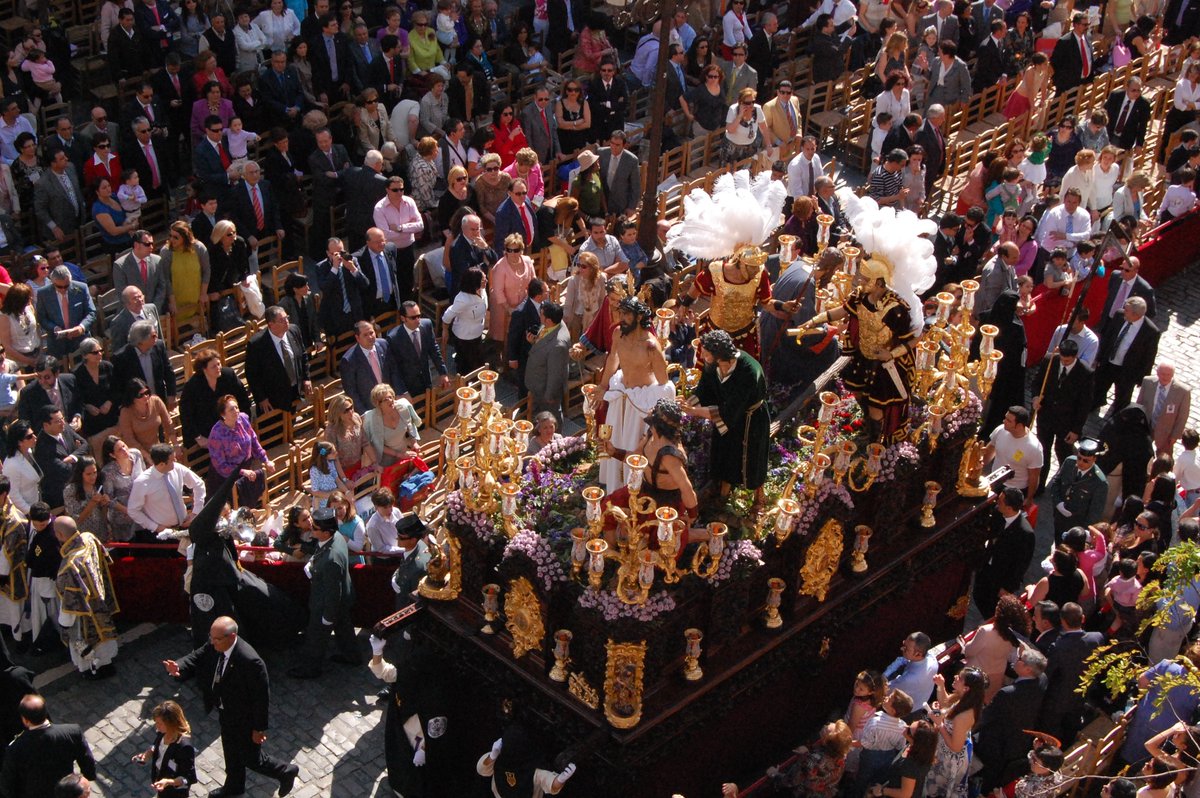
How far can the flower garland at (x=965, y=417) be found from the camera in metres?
15.1

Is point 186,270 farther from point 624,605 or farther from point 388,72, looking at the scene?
point 624,605

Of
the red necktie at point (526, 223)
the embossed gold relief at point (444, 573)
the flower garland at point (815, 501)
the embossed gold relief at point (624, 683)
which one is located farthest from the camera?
the red necktie at point (526, 223)

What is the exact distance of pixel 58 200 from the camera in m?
18.4

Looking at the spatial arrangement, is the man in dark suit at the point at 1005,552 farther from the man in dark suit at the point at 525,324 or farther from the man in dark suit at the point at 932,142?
the man in dark suit at the point at 932,142

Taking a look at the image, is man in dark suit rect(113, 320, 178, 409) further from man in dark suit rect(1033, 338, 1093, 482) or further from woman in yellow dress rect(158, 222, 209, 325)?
man in dark suit rect(1033, 338, 1093, 482)

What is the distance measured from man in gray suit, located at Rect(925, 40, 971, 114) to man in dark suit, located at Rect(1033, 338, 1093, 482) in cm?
611

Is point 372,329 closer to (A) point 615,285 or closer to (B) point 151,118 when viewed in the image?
(A) point 615,285

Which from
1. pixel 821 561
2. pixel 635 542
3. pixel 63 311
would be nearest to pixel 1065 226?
pixel 821 561

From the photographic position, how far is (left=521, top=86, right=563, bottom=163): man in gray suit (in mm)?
20609

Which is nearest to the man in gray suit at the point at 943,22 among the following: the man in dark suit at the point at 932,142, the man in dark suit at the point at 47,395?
the man in dark suit at the point at 932,142

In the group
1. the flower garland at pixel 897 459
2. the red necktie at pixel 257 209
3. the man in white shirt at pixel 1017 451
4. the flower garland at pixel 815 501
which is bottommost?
the man in white shirt at pixel 1017 451

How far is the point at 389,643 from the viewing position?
13859 mm

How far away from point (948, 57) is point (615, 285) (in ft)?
33.3

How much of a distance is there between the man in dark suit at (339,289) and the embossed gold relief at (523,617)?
5494 mm
